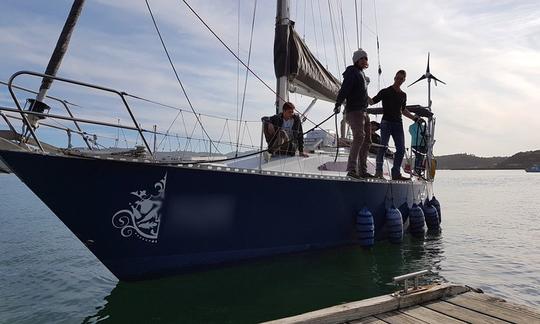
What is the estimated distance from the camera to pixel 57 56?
5.45 meters

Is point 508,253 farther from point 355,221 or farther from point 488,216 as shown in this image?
point 488,216

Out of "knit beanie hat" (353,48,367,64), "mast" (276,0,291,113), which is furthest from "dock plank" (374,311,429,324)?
"mast" (276,0,291,113)

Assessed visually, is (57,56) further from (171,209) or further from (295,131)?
(295,131)

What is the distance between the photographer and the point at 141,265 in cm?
577

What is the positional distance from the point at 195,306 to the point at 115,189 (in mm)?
1861

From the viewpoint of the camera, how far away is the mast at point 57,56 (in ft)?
17.0

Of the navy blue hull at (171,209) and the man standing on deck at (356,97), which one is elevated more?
the man standing on deck at (356,97)

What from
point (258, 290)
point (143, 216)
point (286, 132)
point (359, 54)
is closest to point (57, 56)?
point (143, 216)

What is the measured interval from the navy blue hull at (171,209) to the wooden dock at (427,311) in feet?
9.59

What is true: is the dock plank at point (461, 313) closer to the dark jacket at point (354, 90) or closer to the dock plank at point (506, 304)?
the dock plank at point (506, 304)

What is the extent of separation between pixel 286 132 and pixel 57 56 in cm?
406

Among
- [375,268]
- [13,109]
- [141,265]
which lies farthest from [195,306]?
[375,268]

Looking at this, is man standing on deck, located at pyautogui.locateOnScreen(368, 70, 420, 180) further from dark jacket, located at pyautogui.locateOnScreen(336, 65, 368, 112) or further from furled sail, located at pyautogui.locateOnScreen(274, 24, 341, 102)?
furled sail, located at pyautogui.locateOnScreen(274, 24, 341, 102)

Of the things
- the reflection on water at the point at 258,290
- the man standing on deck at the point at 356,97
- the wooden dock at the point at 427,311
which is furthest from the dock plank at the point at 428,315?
the man standing on deck at the point at 356,97
